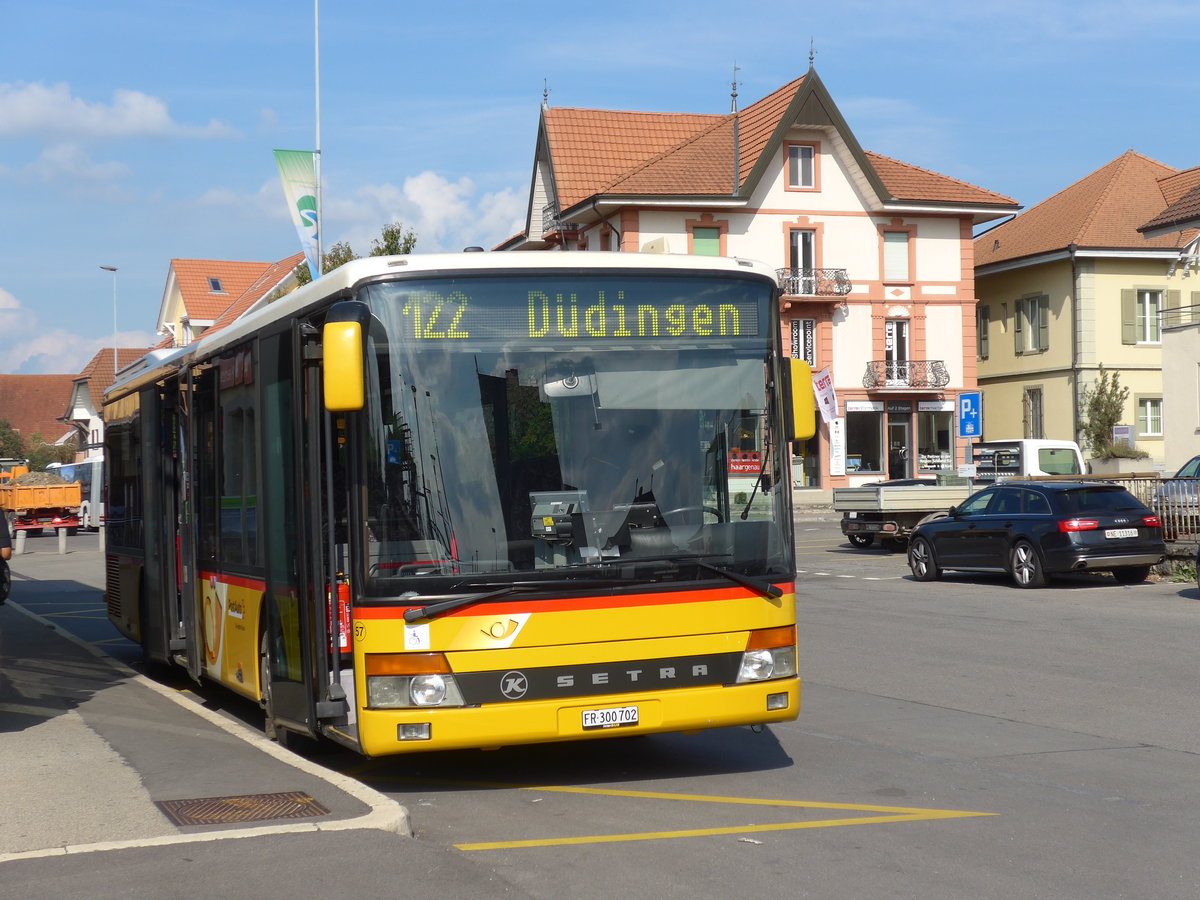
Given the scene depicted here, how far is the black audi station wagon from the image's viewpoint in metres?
21.2

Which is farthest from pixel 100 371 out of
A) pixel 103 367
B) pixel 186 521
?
pixel 186 521

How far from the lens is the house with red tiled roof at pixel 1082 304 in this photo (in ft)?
179

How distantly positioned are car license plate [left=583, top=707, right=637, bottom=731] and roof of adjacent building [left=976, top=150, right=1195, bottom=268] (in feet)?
163

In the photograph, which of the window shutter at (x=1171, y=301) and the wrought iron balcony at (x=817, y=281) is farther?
the wrought iron balcony at (x=817, y=281)

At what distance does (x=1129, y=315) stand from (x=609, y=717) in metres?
51.2

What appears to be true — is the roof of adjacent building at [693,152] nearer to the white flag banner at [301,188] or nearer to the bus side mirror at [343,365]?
the white flag banner at [301,188]

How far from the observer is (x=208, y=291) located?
302 feet

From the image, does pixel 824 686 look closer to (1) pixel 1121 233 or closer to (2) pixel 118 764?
(2) pixel 118 764

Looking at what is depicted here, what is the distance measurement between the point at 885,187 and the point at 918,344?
601cm

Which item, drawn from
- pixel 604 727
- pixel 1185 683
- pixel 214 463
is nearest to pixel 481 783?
pixel 604 727

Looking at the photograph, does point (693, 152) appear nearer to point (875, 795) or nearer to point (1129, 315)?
point (1129, 315)

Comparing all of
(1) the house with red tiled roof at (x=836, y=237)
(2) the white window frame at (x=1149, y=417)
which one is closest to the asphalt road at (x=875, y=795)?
(1) the house with red tiled roof at (x=836, y=237)

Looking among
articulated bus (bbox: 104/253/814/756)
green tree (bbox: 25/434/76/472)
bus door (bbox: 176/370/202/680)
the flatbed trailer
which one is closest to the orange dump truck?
the flatbed trailer

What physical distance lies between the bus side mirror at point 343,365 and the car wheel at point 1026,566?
52.4 feet
